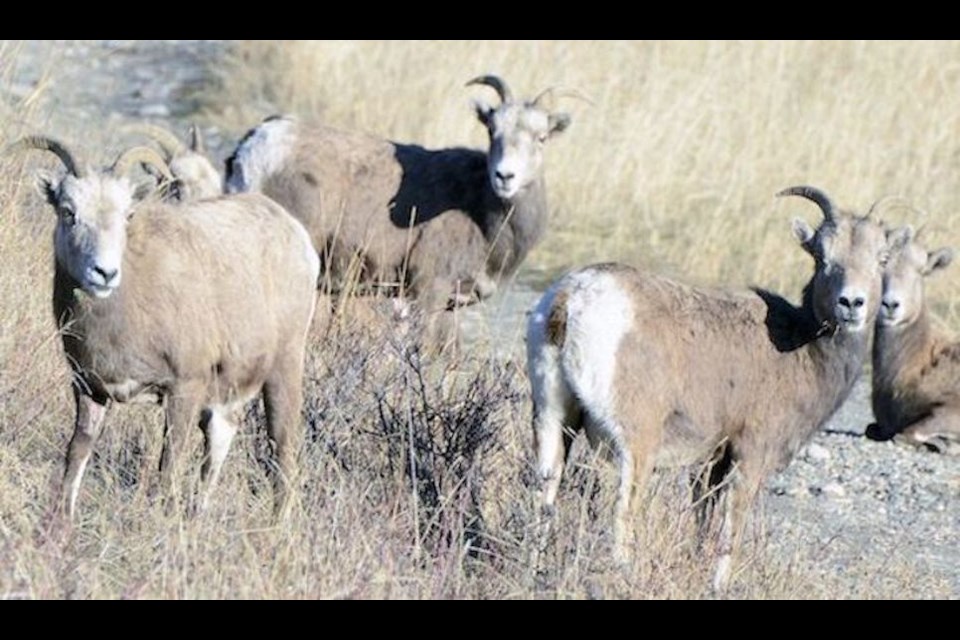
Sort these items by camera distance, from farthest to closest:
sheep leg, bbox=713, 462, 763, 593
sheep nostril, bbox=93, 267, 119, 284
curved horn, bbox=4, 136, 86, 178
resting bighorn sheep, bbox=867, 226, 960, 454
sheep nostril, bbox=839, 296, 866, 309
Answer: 1. resting bighorn sheep, bbox=867, 226, 960, 454
2. sheep nostril, bbox=839, 296, 866, 309
3. curved horn, bbox=4, 136, 86, 178
4. sheep leg, bbox=713, 462, 763, 593
5. sheep nostril, bbox=93, 267, 119, 284

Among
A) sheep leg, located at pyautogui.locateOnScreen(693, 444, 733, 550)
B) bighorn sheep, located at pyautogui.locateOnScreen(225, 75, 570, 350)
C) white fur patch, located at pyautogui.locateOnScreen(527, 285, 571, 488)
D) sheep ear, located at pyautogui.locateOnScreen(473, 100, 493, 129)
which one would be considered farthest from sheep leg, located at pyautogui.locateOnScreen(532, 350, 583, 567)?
sheep ear, located at pyautogui.locateOnScreen(473, 100, 493, 129)

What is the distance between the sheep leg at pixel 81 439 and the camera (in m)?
7.31

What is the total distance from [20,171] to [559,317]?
3.95 meters

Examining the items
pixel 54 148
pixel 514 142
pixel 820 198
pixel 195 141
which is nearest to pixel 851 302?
pixel 820 198

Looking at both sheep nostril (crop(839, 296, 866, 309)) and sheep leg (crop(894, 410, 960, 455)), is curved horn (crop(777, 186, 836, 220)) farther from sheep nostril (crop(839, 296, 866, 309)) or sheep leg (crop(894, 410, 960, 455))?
sheep leg (crop(894, 410, 960, 455))

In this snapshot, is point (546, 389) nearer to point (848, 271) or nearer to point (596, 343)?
point (596, 343)

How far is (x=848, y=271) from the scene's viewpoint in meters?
8.13

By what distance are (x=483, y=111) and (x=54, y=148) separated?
4.05 meters

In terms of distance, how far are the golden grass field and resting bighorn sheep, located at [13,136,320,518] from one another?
22cm

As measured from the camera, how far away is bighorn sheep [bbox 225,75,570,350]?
1098cm

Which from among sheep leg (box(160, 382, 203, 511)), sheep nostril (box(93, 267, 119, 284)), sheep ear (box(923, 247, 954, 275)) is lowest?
sheep leg (box(160, 382, 203, 511))

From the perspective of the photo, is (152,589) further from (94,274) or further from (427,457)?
(427,457)
